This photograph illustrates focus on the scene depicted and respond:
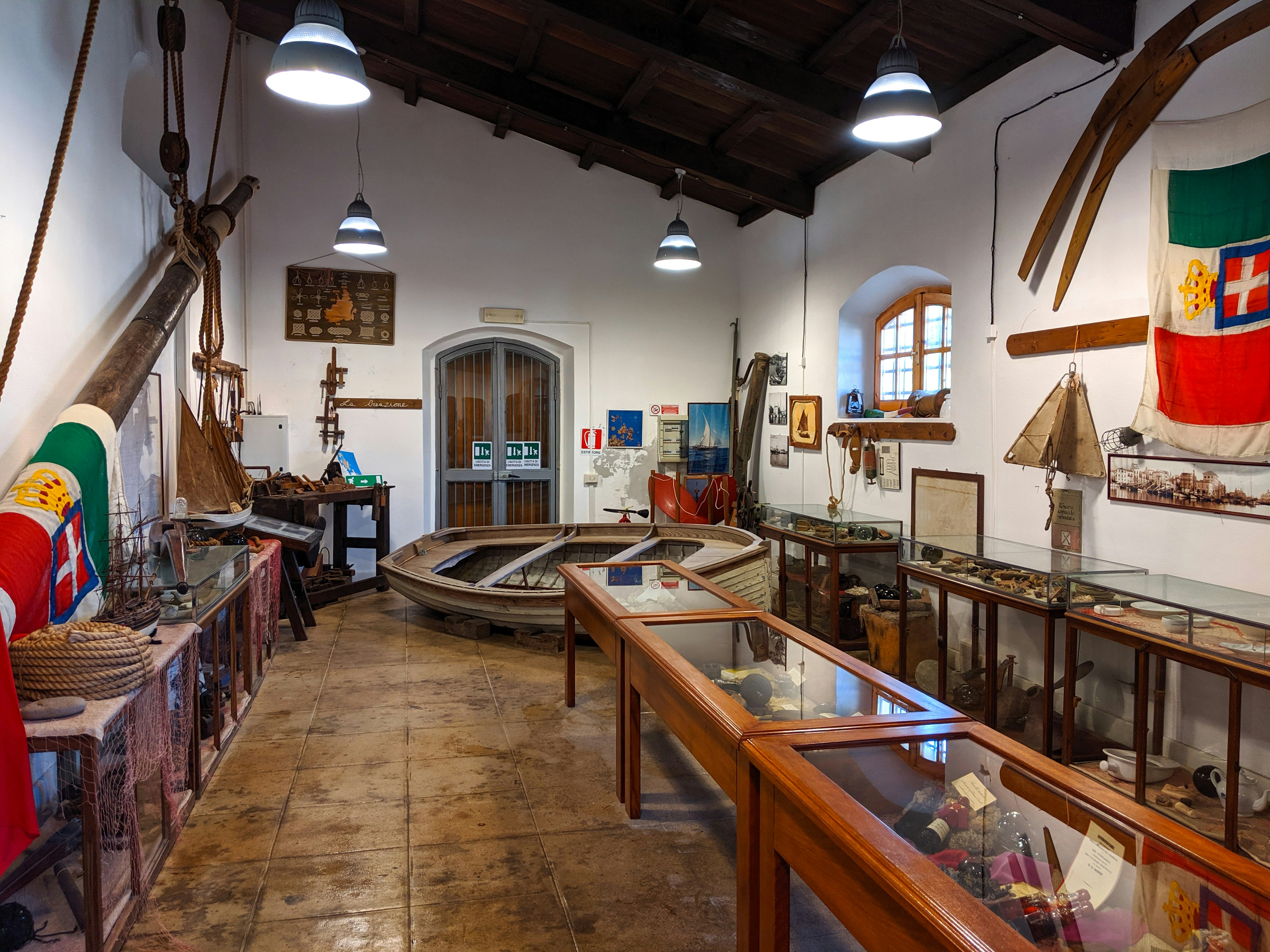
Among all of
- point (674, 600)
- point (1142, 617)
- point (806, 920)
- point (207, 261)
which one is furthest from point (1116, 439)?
point (207, 261)

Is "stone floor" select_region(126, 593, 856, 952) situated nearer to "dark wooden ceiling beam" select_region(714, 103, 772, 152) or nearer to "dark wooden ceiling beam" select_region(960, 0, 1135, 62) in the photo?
"dark wooden ceiling beam" select_region(960, 0, 1135, 62)

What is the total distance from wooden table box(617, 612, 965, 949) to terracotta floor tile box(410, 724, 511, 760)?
0.98 m

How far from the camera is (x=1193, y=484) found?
4.16 metres

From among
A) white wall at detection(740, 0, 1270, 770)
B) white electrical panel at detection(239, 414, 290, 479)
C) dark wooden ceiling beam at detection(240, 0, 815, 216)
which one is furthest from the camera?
white electrical panel at detection(239, 414, 290, 479)

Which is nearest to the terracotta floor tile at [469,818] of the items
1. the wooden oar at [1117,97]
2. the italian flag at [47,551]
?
the italian flag at [47,551]

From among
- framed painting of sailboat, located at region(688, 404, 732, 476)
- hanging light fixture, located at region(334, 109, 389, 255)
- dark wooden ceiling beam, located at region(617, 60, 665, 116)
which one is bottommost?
framed painting of sailboat, located at region(688, 404, 732, 476)

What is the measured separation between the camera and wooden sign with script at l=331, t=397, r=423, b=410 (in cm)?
905

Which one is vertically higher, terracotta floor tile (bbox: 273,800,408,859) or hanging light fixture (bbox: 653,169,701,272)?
hanging light fixture (bbox: 653,169,701,272)

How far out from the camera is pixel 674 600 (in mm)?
3891

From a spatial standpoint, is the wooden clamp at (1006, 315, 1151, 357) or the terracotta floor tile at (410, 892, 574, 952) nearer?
the terracotta floor tile at (410, 892, 574, 952)

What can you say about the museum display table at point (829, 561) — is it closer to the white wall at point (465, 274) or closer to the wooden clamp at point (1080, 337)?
the wooden clamp at point (1080, 337)

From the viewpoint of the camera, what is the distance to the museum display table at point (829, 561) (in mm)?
6355

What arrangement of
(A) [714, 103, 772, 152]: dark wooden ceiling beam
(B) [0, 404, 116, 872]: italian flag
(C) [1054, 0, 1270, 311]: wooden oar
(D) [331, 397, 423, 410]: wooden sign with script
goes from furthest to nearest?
(D) [331, 397, 423, 410]: wooden sign with script < (A) [714, 103, 772, 152]: dark wooden ceiling beam < (C) [1054, 0, 1270, 311]: wooden oar < (B) [0, 404, 116, 872]: italian flag

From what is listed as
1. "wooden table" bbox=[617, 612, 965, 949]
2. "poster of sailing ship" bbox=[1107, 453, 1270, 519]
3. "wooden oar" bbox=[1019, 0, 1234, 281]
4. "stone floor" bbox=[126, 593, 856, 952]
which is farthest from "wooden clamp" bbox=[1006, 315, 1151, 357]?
"stone floor" bbox=[126, 593, 856, 952]
